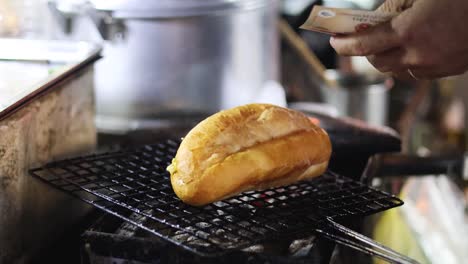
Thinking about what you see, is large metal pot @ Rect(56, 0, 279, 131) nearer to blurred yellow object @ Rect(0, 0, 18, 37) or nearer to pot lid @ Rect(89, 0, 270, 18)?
pot lid @ Rect(89, 0, 270, 18)

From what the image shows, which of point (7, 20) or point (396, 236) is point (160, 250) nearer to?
point (396, 236)

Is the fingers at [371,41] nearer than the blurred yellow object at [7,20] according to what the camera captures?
Yes

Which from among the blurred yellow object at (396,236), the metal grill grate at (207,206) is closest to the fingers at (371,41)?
the metal grill grate at (207,206)

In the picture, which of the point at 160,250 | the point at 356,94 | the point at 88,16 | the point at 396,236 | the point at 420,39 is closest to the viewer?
the point at 160,250

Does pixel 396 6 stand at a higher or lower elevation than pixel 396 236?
higher

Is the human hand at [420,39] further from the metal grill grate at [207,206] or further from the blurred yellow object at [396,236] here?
the blurred yellow object at [396,236]

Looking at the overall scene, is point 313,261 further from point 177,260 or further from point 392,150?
point 392,150

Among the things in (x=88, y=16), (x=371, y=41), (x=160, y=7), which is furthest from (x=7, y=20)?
(x=371, y=41)
